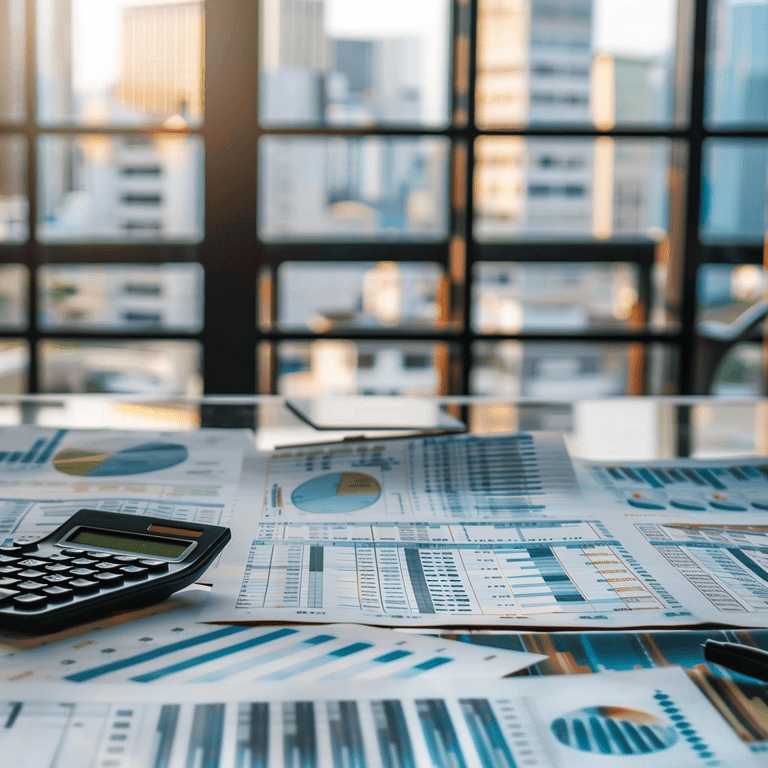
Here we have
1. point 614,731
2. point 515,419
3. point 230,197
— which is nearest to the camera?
point 614,731

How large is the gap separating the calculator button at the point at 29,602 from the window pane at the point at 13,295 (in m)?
1.70

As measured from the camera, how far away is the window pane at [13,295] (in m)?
2.01


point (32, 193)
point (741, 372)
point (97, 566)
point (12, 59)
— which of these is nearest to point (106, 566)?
point (97, 566)

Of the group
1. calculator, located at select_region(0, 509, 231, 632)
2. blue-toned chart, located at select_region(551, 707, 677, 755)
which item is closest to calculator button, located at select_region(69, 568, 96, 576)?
calculator, located at select_region(0, 509, 231, 632)

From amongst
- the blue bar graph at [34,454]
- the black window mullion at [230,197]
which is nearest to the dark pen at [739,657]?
the blue bar graph at [34,454]

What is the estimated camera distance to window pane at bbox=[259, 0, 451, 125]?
1.97 meters

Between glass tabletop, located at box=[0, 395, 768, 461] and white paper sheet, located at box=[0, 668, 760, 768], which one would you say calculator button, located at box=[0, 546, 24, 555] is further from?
glass tabletop, located at box=[0, 395, 768, 461]

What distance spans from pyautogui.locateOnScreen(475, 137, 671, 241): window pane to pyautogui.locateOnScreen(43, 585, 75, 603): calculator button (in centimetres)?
162

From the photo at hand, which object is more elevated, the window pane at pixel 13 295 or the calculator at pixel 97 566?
the window pane at pixel 13 295

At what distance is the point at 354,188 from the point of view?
230 centimetres

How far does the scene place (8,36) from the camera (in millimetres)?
1997

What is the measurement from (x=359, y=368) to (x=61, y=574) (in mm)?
1757

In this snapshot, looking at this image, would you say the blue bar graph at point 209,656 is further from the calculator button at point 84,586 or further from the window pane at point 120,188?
the window pane at point 120,188

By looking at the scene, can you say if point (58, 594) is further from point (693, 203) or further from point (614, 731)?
point (693, 203)
